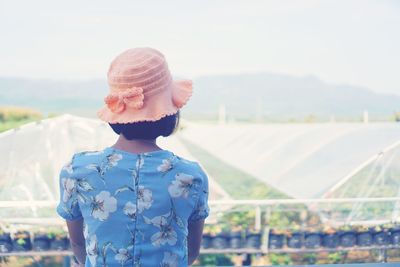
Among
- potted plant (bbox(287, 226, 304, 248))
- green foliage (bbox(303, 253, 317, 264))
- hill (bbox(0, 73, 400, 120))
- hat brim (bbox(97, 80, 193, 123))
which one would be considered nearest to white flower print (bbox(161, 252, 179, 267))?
hat brim (bbox(97, 80, 193, 123))

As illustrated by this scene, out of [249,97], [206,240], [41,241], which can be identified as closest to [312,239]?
[206,240]

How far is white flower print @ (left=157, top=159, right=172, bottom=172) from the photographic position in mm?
1001

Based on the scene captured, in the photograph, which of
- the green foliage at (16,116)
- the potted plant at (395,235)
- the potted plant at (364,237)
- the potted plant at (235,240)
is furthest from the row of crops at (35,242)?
the green foliage at (16,116)

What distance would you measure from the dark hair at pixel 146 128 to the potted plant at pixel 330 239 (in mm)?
3310

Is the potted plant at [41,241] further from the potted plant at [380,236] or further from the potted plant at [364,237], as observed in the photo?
the potted plant at [380,236]

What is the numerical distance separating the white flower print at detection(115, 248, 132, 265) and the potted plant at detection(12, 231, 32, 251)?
10.0ft

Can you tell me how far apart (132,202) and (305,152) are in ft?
15.4

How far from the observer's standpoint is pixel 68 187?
1.01 metres

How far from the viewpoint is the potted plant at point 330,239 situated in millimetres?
4156

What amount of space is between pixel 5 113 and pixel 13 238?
833 cm

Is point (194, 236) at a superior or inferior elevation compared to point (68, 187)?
inferior

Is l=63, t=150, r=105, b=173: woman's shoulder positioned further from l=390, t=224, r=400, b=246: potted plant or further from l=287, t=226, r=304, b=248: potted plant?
l=390, t=224, r=400, b=246: potted plant

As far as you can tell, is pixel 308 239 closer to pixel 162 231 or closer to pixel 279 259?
pixel 279 259

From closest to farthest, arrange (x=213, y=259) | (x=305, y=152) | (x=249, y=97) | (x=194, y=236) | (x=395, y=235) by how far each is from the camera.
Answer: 1. (x=194, y=236)
2. (x=395, y=235)
3. (x=213, y=259)
4. (x=305, y=152)
5. (x=249, y=97)
